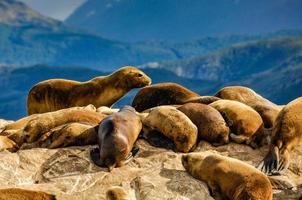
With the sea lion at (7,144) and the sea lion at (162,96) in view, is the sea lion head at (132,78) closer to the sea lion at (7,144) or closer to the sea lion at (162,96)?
the sea lion at (162,96)

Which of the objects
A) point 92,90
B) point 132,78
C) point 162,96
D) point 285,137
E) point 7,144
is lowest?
point 92,90

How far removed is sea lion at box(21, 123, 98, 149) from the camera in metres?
10.8

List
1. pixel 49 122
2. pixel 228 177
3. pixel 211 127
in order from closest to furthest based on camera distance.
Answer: pixel 228 177 → pixel 211 127 → pixel 49 122

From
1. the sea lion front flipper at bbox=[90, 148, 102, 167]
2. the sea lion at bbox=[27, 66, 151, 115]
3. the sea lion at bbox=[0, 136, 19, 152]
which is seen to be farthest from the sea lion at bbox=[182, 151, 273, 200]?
the sea lion at bbox=[27, 66, 151, 115]

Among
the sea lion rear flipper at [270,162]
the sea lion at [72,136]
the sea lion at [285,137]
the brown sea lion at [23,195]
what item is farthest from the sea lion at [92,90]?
the brown sea lion at [23,195]

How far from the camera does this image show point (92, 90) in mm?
15844

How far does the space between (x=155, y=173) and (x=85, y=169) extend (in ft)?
3.59

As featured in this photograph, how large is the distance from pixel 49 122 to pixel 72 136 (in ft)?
3.26

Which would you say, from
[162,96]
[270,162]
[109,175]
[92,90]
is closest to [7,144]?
[109,175]

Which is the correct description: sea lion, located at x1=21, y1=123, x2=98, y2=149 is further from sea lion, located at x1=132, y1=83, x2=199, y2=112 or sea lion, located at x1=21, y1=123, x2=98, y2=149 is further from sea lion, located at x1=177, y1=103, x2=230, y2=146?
sea lion, located at x1=132, y1=83, x2=199, y2=112

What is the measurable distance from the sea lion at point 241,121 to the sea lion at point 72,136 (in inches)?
98.2

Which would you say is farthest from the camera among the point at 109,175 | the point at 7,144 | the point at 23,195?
the point at 7,144

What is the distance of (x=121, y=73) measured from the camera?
53.4 feet

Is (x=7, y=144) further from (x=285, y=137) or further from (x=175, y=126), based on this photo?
(x=285, y=137)
